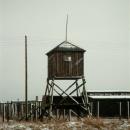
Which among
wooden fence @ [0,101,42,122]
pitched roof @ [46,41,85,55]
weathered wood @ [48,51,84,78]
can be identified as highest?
pitched roof @ [46,41,85,55]

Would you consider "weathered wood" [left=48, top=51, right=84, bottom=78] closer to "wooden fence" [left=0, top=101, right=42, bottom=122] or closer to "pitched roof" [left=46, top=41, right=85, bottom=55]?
"pitched roof" [left=46, top=41, right=85, bottom=55]

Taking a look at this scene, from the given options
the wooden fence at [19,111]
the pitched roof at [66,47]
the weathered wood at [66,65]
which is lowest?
the wooden fence at [19,111]

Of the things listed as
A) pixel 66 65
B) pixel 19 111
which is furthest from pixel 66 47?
pixel 19 111

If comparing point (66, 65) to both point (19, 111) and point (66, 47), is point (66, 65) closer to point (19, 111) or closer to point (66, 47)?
point (66, 47)

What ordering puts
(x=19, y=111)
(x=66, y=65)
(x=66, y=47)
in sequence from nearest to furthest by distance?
(x=66, y=65) < (x=66, y=47) < (x=19, y=111)

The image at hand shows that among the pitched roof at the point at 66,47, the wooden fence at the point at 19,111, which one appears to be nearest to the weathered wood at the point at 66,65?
the pitched roof at the point at 66,47

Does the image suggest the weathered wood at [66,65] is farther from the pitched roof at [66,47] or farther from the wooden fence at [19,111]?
the wooden fence at [19,111]

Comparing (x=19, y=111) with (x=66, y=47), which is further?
(x=19, y=111)

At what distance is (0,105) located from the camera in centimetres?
4484

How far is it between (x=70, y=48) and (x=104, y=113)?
32.9 feet

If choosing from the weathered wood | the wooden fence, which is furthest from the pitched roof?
the wooden fence

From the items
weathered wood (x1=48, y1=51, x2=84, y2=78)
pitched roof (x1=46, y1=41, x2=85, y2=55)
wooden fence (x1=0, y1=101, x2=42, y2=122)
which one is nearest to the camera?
weathered wood (x1=48, y1=51, x2=84, y2=78)

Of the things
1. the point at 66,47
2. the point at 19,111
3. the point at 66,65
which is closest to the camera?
the point at 66,65

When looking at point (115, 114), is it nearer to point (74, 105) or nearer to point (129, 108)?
point (129, 108)
